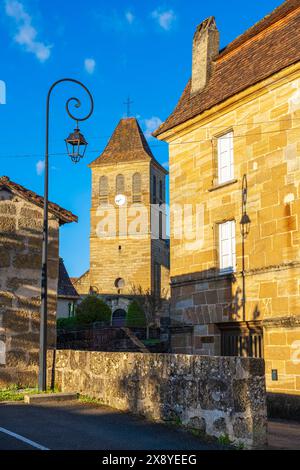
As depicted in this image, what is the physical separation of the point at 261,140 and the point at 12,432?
32.0 ft

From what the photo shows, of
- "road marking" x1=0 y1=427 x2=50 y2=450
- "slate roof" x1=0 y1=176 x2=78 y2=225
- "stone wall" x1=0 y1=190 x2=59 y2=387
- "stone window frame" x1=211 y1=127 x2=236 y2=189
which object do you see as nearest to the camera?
"road marking" x1=0 y1=427 x2=50 y2=450

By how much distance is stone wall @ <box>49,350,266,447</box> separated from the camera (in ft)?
23.7

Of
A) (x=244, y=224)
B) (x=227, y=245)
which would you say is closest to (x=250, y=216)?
(x=244, y=224)

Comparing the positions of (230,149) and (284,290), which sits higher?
(230,149)

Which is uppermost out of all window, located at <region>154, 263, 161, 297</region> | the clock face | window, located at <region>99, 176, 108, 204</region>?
window, located at <region>99, 176, 108, 204</region>

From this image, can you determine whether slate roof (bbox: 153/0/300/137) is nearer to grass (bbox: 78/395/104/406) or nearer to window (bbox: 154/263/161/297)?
grass (bbox: 78/395/104/406)

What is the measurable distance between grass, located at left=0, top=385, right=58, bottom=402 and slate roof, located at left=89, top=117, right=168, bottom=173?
45.7m

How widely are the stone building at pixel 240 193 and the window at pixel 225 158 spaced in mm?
27

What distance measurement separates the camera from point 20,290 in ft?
40.1

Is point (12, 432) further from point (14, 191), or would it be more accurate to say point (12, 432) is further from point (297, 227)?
point (297, 227)

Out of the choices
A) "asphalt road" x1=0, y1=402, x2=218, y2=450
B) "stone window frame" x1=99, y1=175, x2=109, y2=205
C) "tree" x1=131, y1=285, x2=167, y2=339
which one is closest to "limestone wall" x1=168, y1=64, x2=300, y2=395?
"asphalt road" x1=0, y1=402, x2=218, y2=450

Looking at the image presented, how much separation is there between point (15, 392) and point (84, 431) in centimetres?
392

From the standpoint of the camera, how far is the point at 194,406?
8070 millimetres
